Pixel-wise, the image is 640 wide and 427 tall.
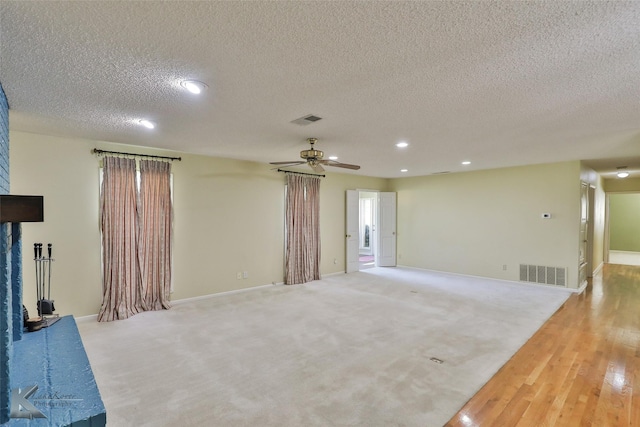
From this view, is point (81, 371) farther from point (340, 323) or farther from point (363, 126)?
point (363, 126)

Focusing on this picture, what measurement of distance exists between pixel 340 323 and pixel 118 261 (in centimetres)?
328

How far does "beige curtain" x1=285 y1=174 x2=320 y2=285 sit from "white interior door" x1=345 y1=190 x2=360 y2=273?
1.09 meters

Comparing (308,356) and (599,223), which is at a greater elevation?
(599,223)

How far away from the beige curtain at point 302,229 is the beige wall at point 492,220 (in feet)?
9.68

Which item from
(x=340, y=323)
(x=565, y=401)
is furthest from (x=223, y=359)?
(x=565, y=401)

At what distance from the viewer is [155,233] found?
4.74 meters

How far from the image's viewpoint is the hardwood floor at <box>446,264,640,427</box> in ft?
7.27

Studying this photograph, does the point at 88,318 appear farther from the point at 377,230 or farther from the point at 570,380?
the point at 377,230

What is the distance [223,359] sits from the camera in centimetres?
310

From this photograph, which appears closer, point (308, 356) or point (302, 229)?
point (308, 356)

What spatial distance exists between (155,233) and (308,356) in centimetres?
311

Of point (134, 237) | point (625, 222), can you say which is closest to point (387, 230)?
point (134, 237)

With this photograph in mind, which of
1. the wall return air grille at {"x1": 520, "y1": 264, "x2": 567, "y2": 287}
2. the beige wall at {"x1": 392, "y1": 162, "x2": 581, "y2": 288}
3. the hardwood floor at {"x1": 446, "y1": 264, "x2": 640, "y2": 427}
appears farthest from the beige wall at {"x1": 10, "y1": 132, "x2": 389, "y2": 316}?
the hardwood floor at {"x1": 446, "y1": 264, "x2": 640, "y2": 427}

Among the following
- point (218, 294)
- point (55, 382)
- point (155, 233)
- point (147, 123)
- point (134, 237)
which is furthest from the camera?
point (218, 294)
